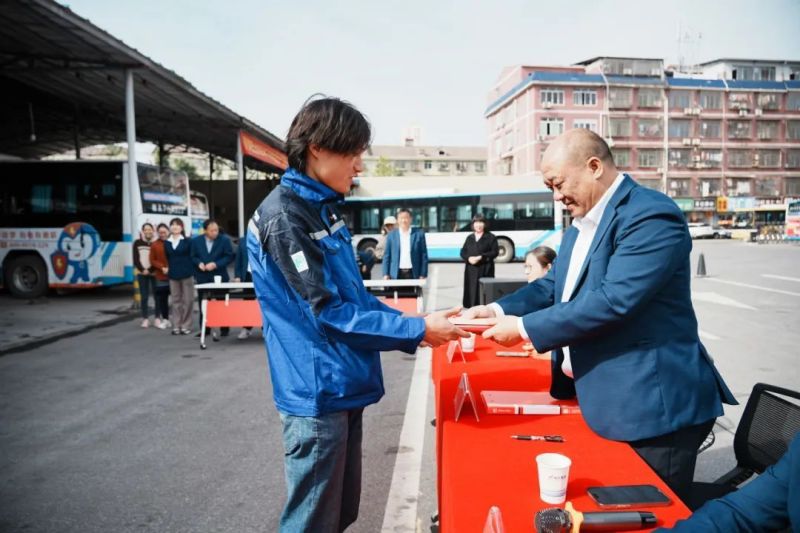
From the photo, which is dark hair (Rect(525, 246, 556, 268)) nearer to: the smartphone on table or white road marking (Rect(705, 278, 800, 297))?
the smartphone on table

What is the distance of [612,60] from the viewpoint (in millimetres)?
64750

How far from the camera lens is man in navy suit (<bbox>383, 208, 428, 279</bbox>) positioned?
10.4 metres

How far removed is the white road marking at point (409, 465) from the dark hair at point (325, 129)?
220 cm

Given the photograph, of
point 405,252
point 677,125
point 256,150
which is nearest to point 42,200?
point 256,150

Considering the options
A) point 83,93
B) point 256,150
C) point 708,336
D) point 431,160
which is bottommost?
point 708,336

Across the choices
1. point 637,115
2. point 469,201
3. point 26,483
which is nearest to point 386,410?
point 26,483

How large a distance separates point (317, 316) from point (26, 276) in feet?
47.8

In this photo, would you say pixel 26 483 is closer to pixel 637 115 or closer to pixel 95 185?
pixel 95 185

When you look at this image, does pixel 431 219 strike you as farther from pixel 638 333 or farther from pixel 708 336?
pixel 638 333

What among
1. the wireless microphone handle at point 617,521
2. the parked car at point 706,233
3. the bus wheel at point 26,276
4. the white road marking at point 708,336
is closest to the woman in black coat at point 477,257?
the white road marking at point 708,336

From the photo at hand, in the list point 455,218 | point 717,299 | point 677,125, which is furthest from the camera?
point 677,125

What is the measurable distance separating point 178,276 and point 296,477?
8.27 m

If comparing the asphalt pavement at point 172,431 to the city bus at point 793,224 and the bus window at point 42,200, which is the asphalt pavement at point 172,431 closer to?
the bus window at point 42,200

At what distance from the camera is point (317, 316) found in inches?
72.8
